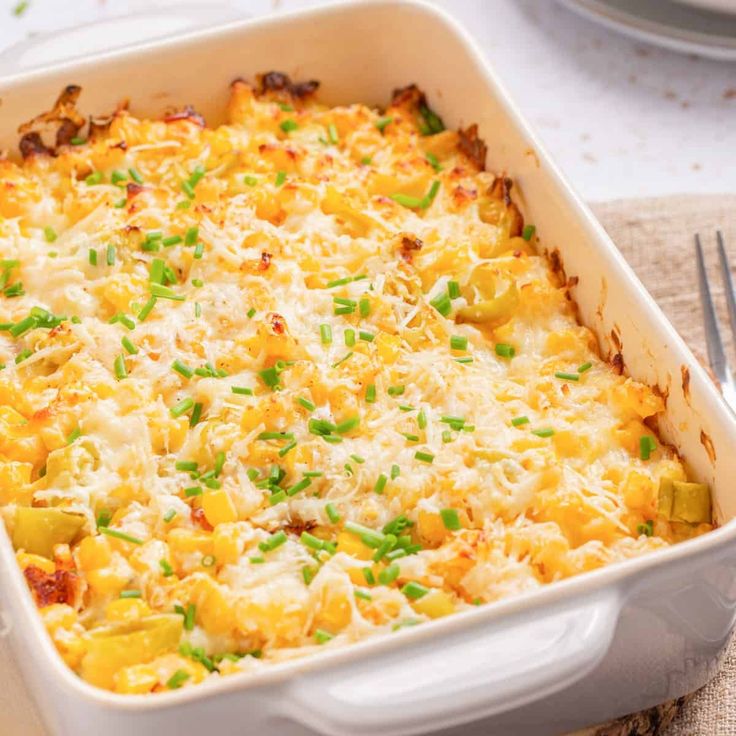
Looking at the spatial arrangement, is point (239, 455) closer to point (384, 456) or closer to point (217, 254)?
point (384, 456)

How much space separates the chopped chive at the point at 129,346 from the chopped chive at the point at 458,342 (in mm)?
674

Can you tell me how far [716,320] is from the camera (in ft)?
11.1

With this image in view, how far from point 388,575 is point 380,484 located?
219 mm

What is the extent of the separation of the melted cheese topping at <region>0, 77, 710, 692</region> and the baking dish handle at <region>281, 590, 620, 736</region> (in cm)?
19

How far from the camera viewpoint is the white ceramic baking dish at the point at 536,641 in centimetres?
208

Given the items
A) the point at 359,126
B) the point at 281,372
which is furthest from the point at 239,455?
the point at 359,126

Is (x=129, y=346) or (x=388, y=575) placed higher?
(x=129, y=346)

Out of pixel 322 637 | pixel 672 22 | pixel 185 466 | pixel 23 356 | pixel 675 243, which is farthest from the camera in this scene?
pixel 672 22

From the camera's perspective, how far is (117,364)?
280 cm

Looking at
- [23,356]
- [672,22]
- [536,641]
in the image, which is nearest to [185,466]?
[23,356]

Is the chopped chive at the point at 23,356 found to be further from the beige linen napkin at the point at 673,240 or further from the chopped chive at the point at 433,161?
the beige linen napkin at the point at 673,240

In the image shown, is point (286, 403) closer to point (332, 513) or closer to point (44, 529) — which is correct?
point (332, 513)

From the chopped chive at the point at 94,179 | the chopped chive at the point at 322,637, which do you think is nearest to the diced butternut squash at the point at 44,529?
the chopped chive at the point at 322,637

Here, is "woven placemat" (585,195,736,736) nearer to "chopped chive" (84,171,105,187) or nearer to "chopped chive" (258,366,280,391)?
"chopped chive" (258,366,280,391)
